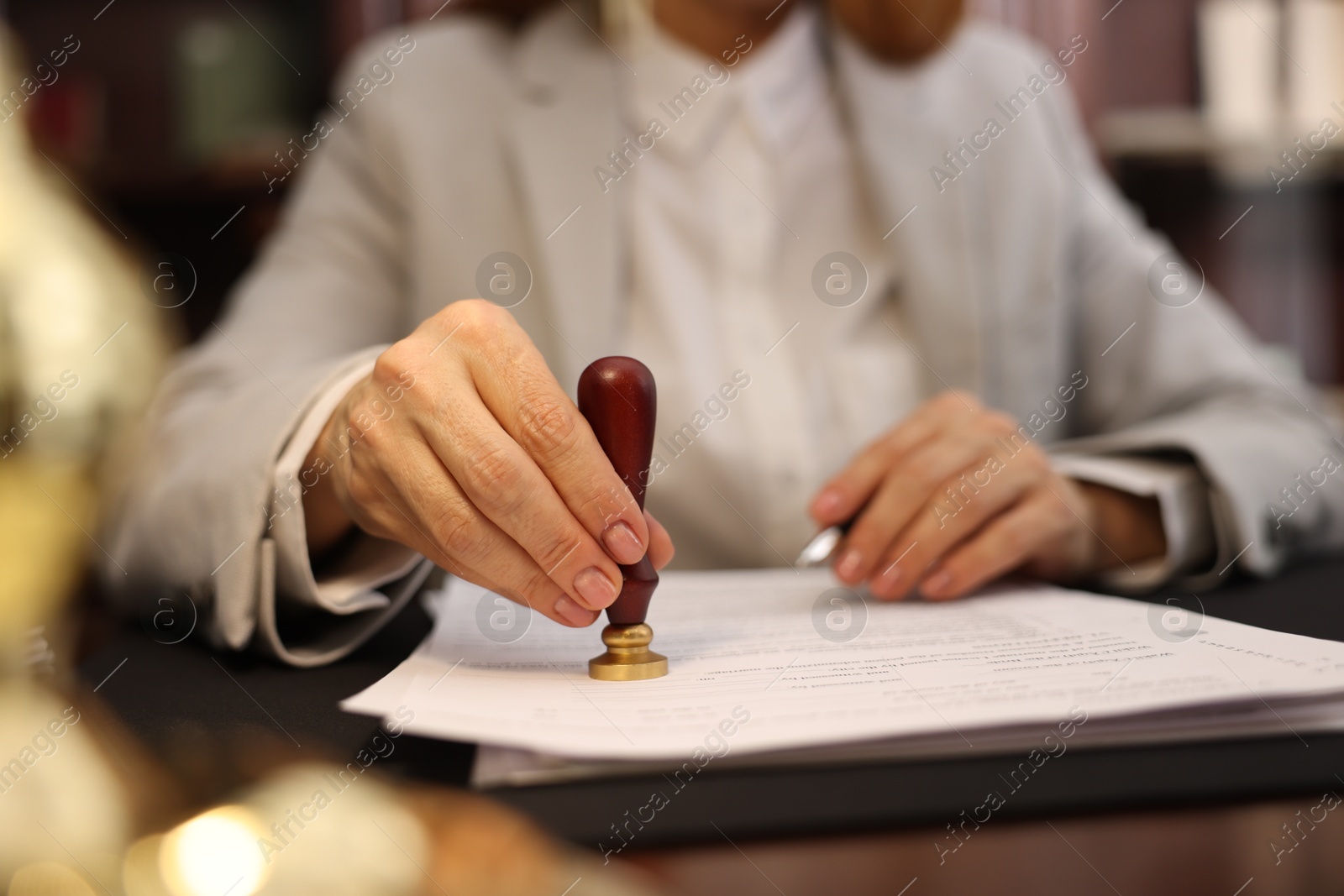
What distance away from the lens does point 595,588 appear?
0.41 metres

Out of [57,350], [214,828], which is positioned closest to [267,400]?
[214,828]

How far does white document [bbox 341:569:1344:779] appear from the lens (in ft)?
1.06

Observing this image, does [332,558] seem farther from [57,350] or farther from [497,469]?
[57,350]

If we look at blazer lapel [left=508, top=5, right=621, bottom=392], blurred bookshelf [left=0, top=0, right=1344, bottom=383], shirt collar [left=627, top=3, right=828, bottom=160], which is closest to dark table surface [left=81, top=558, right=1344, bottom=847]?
blazer lapel [left=508, top=5, right=621, bottom=392]

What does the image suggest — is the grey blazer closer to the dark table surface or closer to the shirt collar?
the shirt collar

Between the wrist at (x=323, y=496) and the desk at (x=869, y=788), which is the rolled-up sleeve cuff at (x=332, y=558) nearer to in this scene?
the wrist at (x=323, y=496)

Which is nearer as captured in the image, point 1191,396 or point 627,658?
point 627,658

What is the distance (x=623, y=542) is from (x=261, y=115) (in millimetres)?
1512

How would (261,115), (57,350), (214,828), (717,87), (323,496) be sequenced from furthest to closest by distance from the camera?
(261,115)
(57,350)
(717,87)
(323,496)
(214,828)

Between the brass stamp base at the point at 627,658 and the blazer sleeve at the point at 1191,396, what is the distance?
428 millimetres

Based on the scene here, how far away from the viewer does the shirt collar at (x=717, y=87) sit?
3.20ft

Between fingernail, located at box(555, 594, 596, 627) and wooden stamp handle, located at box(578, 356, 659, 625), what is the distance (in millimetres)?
10

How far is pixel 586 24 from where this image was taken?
3.28ft

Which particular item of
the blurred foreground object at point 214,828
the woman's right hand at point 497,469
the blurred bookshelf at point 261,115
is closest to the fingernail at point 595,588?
the woman's right hand at point 497,469
